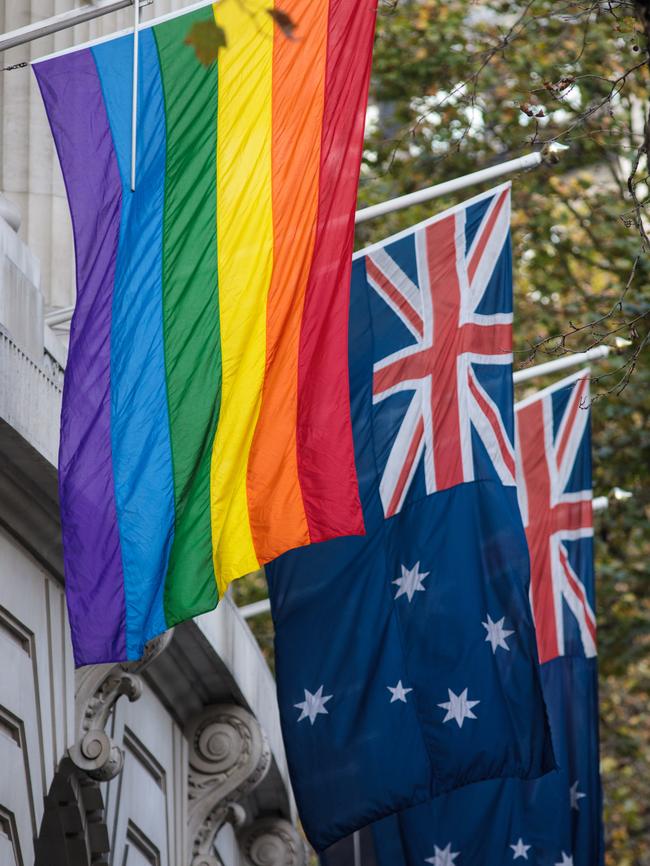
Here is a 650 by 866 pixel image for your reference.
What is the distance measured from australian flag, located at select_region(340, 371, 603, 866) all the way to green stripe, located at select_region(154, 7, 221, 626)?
399cm

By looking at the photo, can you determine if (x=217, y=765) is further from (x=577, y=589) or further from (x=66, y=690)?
(x=66, y=690)

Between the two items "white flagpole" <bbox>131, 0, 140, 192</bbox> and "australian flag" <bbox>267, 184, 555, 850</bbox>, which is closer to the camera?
"white flagpole" <bbox>131, 0, 140, 192</bbox>

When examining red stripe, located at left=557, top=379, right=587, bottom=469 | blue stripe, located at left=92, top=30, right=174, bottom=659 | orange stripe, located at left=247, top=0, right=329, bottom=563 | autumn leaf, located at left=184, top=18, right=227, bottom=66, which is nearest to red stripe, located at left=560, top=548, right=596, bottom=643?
red stripe, located at left=557, top=379, right=587, bottom=469

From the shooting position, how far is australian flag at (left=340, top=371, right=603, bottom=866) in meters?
11.4

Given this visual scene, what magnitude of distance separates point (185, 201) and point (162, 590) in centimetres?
206

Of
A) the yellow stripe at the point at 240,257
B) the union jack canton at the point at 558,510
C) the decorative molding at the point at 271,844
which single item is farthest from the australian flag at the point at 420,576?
the decorative molding at the point at 271,844

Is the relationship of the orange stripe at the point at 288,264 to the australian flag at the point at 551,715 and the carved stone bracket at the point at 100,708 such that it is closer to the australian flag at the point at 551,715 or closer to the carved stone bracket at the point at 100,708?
the carved stone bracket at the point at 100,708

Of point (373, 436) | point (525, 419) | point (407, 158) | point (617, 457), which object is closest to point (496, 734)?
point (373, 436)

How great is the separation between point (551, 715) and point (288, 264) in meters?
5.42

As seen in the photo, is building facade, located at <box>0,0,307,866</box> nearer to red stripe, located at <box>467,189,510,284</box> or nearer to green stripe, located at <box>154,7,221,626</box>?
green stripe, located at <box>154,7,221,626</box>

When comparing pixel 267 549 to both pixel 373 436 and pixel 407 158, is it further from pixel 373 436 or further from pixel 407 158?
pixel 407 158

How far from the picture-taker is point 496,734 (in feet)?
33.7

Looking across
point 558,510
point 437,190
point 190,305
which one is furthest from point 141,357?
point 558,510

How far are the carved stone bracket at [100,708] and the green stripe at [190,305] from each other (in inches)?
84.0
